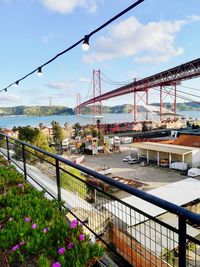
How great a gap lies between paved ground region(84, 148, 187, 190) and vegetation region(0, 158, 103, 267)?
12964 millimetres

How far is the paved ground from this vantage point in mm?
16141

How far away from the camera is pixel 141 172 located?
18.7 metres

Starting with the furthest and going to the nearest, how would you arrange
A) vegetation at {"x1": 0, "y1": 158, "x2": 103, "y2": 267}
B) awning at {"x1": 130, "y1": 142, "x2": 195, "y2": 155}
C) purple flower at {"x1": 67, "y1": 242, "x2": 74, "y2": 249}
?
1. awning at {"x1": 130, "y1": 142, "x2": 195, "y2": 155}
2. purple flower at {"x1": 67, "y1": 242, "x2": 74, "y2": 249}
3. vegetation at {"x1": 0, "y1": 158, "x2": 103, "y2": 267}

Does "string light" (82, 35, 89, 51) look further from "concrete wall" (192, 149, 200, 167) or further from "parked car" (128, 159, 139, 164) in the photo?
"parked car" (128, 159, 139, 164)

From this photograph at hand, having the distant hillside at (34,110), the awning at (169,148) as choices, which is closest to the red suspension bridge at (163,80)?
the awning at (169,148)

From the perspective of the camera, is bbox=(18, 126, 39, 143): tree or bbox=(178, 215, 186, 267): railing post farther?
bbox=(18, 126, 39, 143): tree

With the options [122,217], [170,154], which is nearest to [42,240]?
[122,217]

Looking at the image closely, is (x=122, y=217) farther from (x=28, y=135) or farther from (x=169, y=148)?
(x=169, y=148)

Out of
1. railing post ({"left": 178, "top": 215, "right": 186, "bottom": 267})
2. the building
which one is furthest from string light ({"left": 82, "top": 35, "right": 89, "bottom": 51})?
the building

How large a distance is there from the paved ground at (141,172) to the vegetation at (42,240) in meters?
13.0

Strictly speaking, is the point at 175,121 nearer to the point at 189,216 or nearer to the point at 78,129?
the point at 78,129

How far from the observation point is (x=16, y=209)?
2.28 meters

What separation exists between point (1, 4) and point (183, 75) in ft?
116

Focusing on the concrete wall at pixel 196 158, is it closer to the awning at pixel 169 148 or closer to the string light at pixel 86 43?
the awning at pixel 169 148
